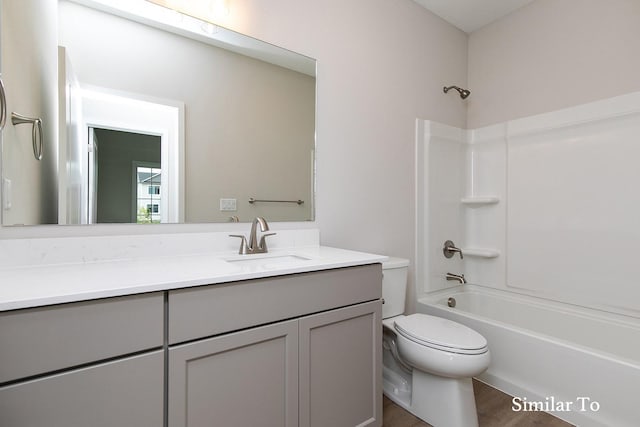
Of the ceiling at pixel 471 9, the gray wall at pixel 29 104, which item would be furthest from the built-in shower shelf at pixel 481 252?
the gray wall at pixel 29 104

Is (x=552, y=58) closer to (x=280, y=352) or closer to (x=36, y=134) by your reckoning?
(x=280, y=352)

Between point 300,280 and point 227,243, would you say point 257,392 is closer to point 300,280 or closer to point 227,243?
point 300,280

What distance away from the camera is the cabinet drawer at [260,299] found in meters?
0.90

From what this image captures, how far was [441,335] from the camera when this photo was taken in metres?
1.49

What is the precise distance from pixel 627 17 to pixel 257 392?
9.25ft

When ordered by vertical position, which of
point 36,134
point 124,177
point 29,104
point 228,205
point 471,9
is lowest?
point 228,205

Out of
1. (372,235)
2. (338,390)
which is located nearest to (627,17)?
(372,235)

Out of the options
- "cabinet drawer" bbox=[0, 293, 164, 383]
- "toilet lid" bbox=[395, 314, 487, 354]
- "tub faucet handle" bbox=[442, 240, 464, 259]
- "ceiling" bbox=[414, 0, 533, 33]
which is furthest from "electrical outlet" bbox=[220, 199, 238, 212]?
"ceiling" bbox=[414, 0, 533, 33]

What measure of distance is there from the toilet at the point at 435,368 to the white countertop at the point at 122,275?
0.50m

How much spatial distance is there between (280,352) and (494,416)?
129 centimetres

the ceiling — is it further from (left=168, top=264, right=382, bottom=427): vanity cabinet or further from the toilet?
the toilet

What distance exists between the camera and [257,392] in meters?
1.03

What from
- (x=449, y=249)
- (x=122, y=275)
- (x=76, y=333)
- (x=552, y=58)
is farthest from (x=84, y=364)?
(x=552, y=58)

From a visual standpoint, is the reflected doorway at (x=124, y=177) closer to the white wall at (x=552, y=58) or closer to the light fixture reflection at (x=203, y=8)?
the light fixture reflection at (x=203, y=8)
